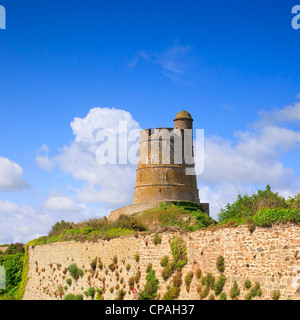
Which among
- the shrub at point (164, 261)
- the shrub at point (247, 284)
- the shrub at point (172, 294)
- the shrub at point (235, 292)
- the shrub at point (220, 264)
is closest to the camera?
the shrub at point (247, 284)

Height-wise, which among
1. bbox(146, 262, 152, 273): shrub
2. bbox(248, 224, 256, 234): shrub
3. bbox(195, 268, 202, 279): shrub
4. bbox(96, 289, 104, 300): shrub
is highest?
bbox(248, 224, 256, 234): shrub

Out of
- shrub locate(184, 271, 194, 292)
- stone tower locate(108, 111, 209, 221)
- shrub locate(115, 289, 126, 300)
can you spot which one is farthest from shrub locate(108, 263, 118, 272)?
stone tower locate(108, 111, 209, 221)

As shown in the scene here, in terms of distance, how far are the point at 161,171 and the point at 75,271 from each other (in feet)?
107

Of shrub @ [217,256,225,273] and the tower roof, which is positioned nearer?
shrub @ [217,256,225,273]

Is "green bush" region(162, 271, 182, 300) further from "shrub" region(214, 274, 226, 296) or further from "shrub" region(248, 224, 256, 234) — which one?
"shrub" region(248, 224, 256, 234)

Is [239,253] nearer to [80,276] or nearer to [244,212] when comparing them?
[244,212]

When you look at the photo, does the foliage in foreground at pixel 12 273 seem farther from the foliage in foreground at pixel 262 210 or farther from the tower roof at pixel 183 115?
the tower roof at pixel 183 115

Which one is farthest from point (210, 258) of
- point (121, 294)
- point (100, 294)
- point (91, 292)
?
point (91, 292)

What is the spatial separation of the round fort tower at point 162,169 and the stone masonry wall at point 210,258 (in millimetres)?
30239

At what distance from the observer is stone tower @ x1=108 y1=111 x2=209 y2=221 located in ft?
187

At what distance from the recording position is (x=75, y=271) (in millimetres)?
25609

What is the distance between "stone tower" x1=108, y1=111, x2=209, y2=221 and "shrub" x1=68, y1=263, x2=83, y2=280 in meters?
29.5

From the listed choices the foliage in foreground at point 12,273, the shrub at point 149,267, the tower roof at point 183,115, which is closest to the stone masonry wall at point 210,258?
the shrub at point 149,267

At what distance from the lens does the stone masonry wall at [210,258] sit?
1471 centimetres
